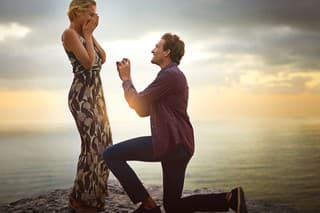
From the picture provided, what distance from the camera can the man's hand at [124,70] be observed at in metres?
4.99

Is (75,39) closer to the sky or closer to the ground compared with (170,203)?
closer to the sky

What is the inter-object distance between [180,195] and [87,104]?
1408 millimetres

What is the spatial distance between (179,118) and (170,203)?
791mm

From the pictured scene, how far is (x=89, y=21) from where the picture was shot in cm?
572

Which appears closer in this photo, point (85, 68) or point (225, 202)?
point (225, 202)

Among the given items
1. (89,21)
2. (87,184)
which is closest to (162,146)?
(87,184)

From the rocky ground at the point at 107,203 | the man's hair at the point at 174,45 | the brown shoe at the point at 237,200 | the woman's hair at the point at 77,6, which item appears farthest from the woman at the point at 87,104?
the brown shoe at the point at 237,200

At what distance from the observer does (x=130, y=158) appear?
4984 millimetres

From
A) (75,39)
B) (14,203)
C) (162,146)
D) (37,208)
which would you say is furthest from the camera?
(14,203)

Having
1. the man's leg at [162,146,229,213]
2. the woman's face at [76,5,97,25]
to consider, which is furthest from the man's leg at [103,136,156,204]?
the woman's face at [76,5,97,25]

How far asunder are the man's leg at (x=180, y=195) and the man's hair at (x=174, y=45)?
0.88m

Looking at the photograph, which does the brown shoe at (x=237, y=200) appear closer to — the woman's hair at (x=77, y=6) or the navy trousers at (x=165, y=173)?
the navy trousers at (x=165, y=173)

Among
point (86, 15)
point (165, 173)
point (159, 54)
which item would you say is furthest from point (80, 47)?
point (165, 173)

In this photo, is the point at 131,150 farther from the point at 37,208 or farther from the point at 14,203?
the point at 14,203
